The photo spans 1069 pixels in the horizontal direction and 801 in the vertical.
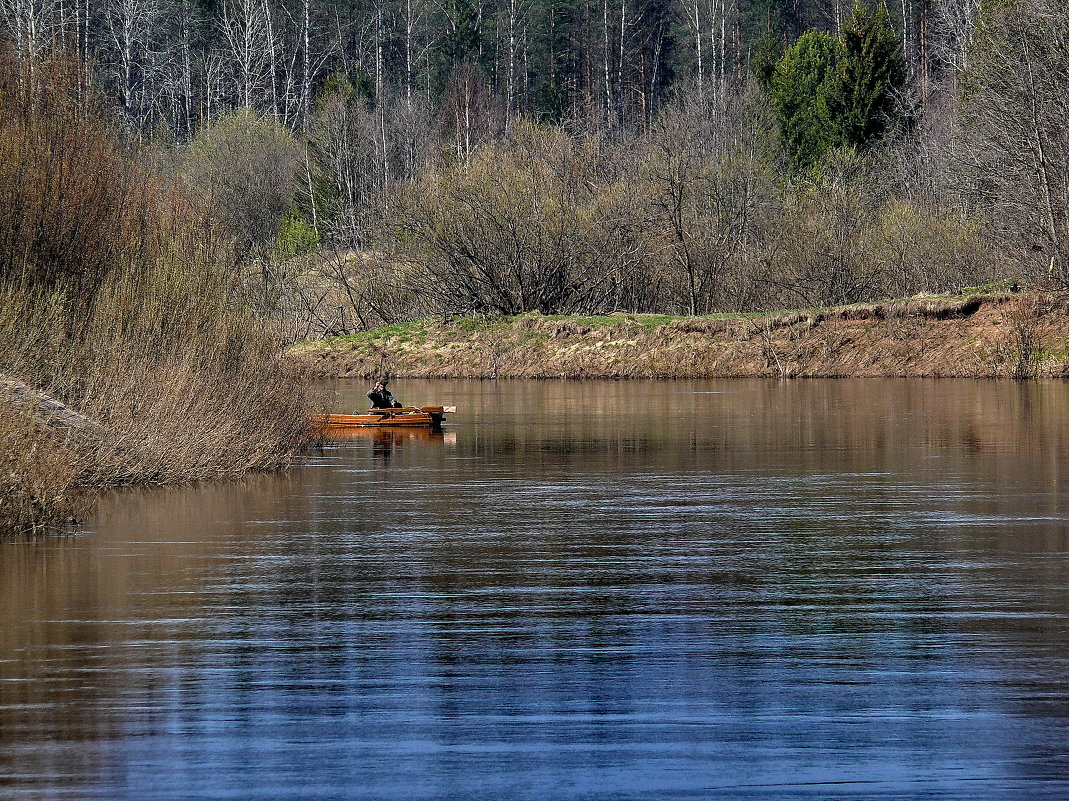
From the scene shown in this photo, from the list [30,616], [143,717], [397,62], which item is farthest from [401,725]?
[397,62]

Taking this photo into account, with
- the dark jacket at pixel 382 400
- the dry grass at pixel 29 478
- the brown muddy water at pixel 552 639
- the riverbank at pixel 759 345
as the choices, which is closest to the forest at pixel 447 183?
the dry grass at pixel 29 478

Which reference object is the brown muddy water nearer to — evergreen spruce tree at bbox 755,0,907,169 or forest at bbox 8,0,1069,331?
forest at bbox 8,0,1069,331

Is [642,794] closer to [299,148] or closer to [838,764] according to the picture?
[838,764]

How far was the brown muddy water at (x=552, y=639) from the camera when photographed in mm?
8898

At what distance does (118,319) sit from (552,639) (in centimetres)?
1328

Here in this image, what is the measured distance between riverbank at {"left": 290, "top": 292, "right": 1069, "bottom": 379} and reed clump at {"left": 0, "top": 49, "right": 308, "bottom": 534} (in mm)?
26002

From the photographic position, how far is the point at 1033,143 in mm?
51125

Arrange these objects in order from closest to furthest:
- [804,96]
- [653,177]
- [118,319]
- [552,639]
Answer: [552,639], [118,319], [653,177], [804,96]

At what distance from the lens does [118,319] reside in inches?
925

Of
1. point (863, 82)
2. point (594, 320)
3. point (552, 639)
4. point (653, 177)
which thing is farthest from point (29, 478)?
point (863, 82)

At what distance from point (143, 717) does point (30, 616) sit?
385 centimetres

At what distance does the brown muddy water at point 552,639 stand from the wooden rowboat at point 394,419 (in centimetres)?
882

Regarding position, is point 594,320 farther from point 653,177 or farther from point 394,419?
point 394,419

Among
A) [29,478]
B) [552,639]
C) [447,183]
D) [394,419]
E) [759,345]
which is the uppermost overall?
[447,183]
